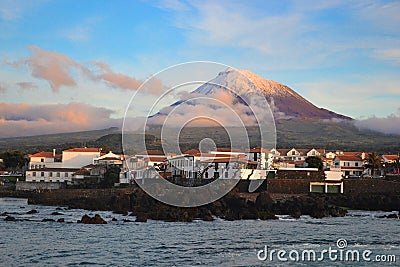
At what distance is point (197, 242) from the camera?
23.6 meters

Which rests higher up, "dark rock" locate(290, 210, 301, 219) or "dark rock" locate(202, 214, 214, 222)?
"dark rock" locate(290, 210, 301, 219)

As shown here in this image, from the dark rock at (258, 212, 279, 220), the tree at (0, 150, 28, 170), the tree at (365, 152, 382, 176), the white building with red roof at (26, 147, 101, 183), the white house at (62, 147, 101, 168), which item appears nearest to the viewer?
the dark rock at (258, 212, 279, 220)

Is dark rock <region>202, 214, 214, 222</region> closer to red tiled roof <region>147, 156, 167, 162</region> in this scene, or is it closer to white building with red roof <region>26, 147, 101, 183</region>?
white building with red roof <region>26, 147, 101, 183</region>

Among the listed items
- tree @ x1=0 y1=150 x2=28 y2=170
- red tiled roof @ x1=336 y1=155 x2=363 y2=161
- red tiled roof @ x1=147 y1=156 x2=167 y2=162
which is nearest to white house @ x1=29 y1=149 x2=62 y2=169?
tree @ x1=0 y1=150 x2=28 y2=170

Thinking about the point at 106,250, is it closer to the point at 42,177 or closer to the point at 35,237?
the point at 35,237

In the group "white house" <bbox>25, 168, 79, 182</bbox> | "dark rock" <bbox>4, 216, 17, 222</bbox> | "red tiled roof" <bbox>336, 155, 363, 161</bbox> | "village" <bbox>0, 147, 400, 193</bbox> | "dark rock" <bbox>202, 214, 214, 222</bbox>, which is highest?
"red tiled roof" <bbox>336, 155, 363, 161</bbox>

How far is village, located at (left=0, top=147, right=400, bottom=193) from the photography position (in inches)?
1863

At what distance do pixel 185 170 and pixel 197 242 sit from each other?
2977 centimetres

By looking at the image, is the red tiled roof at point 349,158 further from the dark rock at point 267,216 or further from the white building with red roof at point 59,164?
the dark rock at point 267,216

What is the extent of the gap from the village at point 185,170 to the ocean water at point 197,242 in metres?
14.6

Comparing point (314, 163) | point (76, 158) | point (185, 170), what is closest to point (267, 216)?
point (185, 170)

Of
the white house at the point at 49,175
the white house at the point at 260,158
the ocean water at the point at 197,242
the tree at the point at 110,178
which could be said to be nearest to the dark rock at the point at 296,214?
the ocean water at the point at 197,242

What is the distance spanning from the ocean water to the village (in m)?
14.6

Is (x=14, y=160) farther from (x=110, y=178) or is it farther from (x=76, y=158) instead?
(x=110, y=178)
